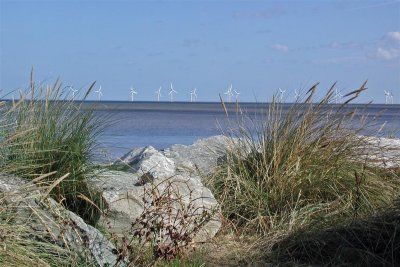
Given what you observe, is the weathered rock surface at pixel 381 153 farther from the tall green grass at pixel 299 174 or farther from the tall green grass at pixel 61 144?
the tall green grass at pixel 61 144

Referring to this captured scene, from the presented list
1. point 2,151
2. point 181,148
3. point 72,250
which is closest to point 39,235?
point 72,250

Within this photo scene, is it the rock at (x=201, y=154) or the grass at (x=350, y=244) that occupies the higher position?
the rock at (x=201, y=154)

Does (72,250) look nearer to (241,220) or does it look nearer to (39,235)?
(39,235)

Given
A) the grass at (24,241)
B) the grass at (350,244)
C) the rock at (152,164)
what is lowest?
the grass at (350,244)

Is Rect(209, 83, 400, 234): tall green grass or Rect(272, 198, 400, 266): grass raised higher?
Rect(209, 83, 400, 234): tall green grass

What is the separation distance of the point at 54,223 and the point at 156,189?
1295 millimetres

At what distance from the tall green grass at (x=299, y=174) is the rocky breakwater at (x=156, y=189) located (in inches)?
12.4

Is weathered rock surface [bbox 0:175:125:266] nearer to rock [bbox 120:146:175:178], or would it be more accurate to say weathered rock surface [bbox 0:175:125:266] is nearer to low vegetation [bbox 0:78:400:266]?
low vegetation [bbox 0:78:400:266]

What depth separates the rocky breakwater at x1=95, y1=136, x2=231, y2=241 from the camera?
5734 mm

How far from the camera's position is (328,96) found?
25.5 feet

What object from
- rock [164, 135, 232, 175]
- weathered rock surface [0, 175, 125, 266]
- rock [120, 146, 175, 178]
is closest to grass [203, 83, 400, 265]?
rock [164, 135, 232, 175]

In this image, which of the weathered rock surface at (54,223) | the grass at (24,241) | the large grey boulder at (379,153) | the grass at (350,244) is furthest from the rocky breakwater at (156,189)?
the large grey boulder at (379,153)

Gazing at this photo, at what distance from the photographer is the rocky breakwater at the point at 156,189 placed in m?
5.73

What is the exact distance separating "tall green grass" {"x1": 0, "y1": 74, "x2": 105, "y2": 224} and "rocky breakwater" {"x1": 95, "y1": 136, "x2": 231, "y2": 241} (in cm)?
16
